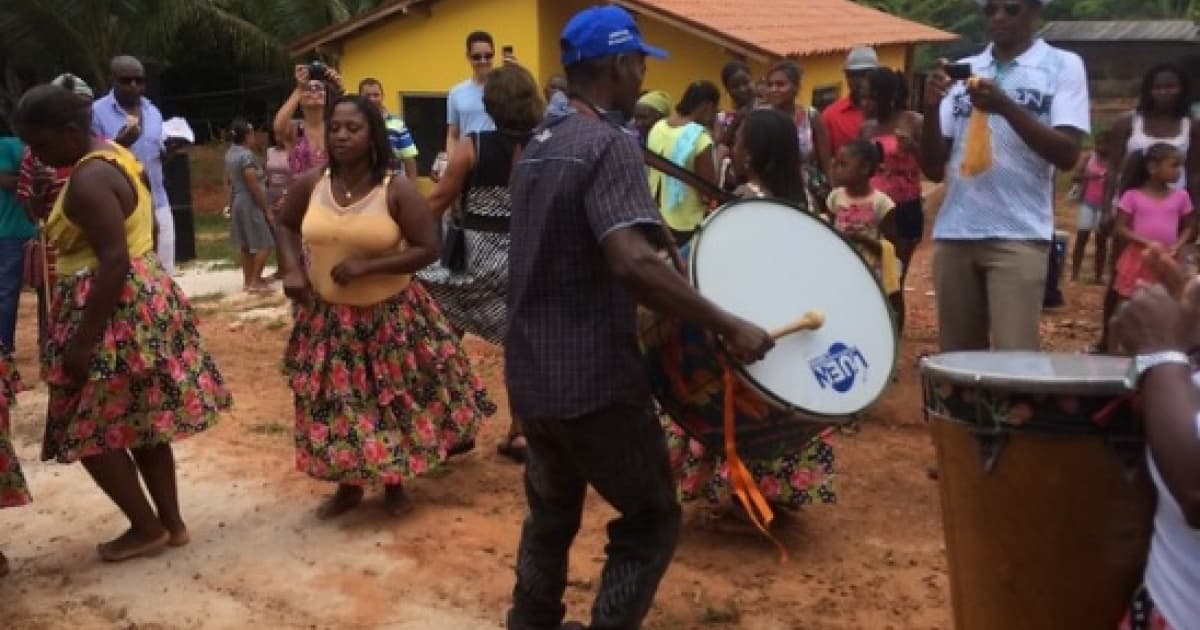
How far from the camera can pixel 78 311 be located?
4652mm

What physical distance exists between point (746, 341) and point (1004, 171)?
2079mm

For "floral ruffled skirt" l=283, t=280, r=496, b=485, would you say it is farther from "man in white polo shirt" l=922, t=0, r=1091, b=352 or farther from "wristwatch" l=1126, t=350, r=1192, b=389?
"wristwatch" l=1126, t=350, r=1192, b=389

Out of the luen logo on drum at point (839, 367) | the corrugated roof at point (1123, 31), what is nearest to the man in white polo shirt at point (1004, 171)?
the luen logo on drum at point (839, 367)

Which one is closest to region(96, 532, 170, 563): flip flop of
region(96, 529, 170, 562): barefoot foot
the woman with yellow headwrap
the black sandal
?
region(96, 529, 170, 562): barefoot foot

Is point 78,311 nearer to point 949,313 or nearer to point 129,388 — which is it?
point 129,388

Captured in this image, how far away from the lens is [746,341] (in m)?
3.22

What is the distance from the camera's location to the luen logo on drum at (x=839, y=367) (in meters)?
3.41

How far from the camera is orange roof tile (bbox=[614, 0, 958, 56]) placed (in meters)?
14.4

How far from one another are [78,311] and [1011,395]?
10.8 feet

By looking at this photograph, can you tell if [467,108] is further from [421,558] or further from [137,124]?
[421,558]

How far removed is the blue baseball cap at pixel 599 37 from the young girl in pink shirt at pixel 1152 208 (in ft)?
14.4

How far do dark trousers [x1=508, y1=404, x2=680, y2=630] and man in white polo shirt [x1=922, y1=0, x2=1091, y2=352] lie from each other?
1.93 metres

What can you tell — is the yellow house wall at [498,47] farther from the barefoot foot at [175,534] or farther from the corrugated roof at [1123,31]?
the corrugated roof at [1123,31]

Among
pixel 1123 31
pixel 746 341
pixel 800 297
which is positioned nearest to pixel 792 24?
pixel 800 297
